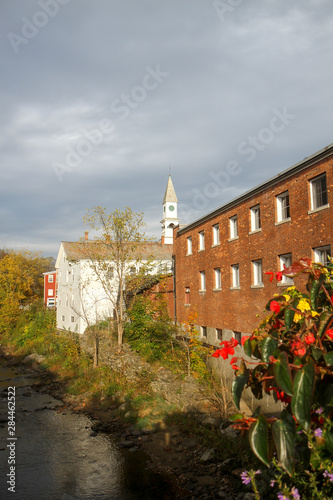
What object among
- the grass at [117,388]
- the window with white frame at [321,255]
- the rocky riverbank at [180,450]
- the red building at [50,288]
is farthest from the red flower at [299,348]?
the red building at [50,288]

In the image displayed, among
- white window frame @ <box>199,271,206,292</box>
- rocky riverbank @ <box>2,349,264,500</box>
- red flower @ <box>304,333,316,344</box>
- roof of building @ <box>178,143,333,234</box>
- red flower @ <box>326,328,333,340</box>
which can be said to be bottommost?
rocky riverbank @ <box>2,349,264,500</box>

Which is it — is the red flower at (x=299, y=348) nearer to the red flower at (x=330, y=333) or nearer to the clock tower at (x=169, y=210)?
the red flower at (x=330, y=333)

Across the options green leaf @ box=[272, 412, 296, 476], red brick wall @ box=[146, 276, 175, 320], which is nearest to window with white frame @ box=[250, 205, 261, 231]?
red brick wall @ box=[146, 276, 175, 320]

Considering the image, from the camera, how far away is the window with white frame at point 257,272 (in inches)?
794

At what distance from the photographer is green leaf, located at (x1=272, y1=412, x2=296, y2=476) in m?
2.21

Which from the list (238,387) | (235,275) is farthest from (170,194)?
(238,387)

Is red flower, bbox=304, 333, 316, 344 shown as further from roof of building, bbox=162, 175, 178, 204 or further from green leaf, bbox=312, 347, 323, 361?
roof of building, bbox=162, 175, 178, 204

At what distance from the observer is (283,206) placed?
18.5 metres

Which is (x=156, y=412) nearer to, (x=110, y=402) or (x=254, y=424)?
(x=110, y=402)

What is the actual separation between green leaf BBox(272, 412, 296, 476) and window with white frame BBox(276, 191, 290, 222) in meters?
16.7

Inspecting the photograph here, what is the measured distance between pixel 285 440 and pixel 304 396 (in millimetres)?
303

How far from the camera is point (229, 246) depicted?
22.8m

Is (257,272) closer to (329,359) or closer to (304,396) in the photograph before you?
(329,359)

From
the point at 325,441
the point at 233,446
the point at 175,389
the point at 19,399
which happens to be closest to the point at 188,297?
the point at 175,389
